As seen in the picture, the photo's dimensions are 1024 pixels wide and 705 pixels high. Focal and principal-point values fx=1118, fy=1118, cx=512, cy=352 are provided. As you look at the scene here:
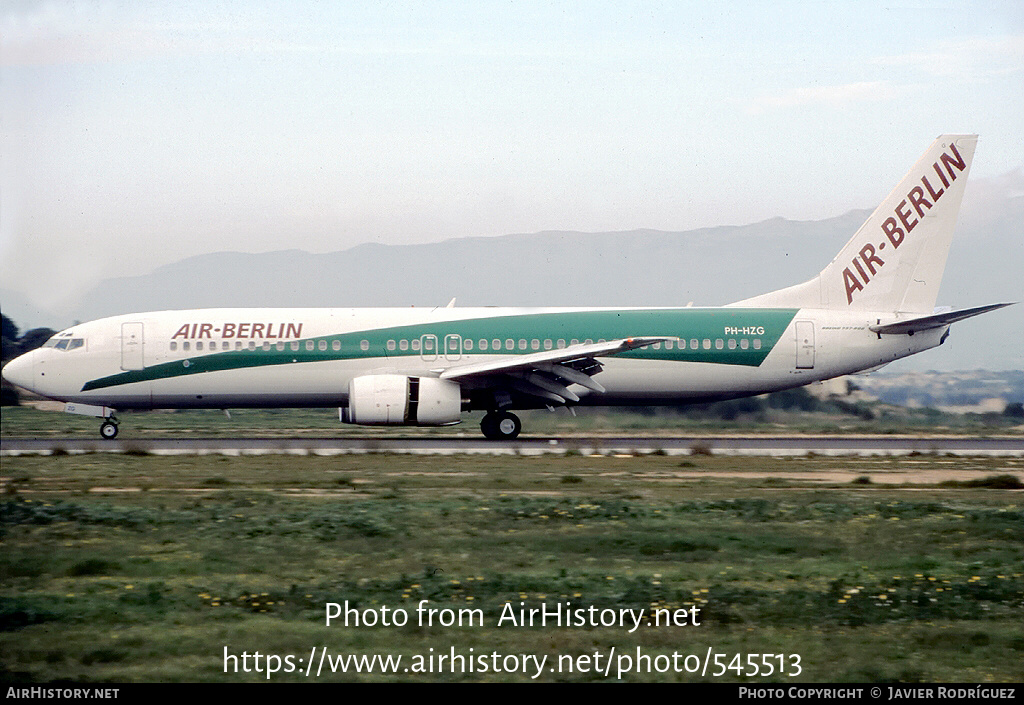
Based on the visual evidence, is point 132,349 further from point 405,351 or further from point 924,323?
point 924,323

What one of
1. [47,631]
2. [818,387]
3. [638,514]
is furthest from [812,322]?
[47,631]

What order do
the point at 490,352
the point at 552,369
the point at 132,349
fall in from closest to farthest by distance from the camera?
Answer: the point at 552,369 → the point at 132,349 → the point at 490,352

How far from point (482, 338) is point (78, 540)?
18.6 m

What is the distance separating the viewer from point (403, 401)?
30.2m

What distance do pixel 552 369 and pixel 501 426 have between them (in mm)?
2488

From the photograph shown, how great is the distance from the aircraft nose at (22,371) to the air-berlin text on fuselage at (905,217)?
2433 cm

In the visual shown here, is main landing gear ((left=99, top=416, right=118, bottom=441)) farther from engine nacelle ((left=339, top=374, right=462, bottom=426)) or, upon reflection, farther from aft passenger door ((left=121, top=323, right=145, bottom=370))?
engine nacelle ((left=339, top=374, right=462, bottom=426))

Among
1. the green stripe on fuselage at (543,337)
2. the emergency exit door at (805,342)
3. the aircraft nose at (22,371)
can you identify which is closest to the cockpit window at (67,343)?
the aircraft nose at (22,371)

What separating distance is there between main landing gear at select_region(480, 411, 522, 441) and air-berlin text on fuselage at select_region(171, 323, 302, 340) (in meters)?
6.01

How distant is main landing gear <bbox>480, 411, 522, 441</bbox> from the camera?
3250 centimetres

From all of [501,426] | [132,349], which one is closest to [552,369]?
[501,426]

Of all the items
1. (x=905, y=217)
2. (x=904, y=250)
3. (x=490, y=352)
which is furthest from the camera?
(x=905, y=217)

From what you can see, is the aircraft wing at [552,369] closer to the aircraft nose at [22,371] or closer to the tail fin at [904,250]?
the tail fin at [904,250]

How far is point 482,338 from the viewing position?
3244 cm
